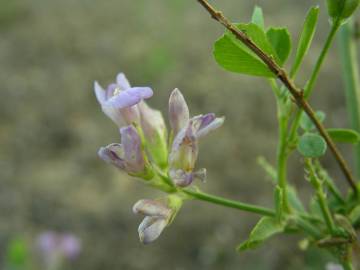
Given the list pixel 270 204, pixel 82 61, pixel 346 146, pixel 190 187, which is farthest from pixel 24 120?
pixel 190 187

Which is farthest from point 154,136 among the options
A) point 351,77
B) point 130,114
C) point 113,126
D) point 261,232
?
point 113,126

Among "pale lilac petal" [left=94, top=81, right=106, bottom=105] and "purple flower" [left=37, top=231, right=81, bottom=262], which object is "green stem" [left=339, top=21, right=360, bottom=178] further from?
"purple flower" [left=37, top=231, right=81, bottom=262]

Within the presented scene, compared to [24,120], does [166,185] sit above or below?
above

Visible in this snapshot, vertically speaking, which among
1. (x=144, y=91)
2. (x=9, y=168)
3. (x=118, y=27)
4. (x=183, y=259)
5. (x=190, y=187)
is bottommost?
(x=183, y=259)

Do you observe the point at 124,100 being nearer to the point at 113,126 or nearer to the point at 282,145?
the point at 282,145

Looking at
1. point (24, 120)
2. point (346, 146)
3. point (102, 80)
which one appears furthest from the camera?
point (102, 80)

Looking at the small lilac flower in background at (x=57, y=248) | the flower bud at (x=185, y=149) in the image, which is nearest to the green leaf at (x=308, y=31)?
the flower bud at (x=185, y=149)

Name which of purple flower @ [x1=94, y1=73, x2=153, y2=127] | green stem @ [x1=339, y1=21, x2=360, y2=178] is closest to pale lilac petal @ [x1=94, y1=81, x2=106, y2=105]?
purple flower @ [x1=94, y1=73, x2=153, y2=127]

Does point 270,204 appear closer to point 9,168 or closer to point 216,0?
point 9,168
